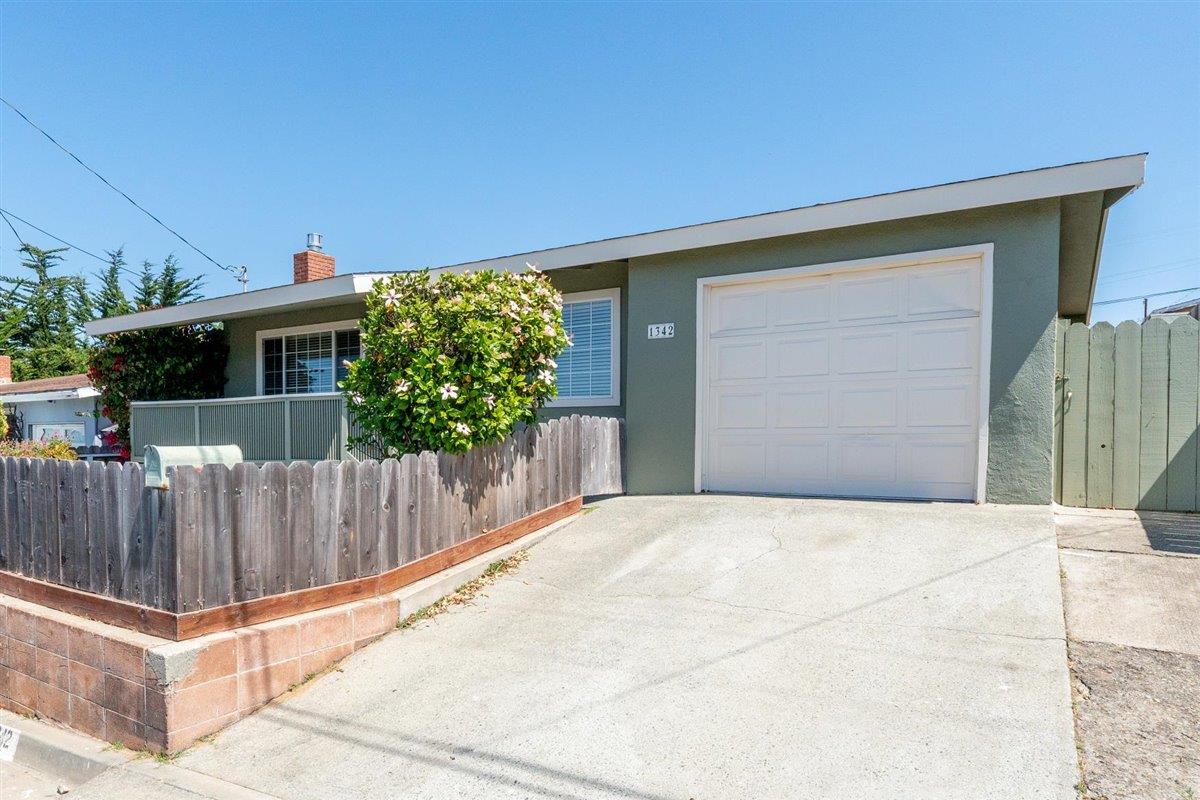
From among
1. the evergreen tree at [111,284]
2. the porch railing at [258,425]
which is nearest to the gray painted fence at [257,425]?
the porch railing at [258,425]

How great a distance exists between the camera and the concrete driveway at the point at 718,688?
122 inches

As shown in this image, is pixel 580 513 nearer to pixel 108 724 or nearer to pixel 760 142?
pixel 108 724

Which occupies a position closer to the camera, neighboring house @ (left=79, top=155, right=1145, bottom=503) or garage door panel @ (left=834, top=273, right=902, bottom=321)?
neighboring house @ (left=79, top=155, right=1145, bottom=503)

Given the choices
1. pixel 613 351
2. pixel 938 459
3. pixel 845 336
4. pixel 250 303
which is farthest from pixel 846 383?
pixel 250 303

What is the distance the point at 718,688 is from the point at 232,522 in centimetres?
305

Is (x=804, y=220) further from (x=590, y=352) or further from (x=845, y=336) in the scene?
(x=590, y=352)

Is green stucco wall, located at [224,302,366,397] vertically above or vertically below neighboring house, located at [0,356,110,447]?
above

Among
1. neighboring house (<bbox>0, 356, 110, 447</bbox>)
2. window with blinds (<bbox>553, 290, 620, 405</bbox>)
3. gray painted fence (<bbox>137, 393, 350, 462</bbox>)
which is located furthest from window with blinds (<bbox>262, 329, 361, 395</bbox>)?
neighboring house (<bbox>0, 356, 110, 447</bbox>)

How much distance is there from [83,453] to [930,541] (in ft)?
48.0

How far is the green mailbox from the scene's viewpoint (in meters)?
4.08

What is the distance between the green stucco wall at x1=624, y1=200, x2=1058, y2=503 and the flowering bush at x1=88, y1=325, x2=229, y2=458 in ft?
29.6

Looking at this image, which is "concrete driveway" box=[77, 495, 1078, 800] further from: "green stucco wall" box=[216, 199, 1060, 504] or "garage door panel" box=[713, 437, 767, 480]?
"garage door panel" box=[713, 437, 767, 480]

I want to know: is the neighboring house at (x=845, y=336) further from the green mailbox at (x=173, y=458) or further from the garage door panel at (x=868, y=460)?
the green mailbox at (x=173, y=458)

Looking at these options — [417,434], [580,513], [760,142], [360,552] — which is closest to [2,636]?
[360,552]
